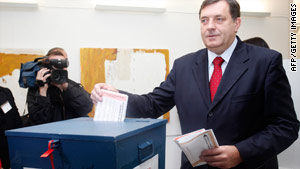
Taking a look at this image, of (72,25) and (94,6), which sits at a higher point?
(94,6)

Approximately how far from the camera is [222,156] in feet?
3.58

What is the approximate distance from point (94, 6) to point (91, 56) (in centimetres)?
61

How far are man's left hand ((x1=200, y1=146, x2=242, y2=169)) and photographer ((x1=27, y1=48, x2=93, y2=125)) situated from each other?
1.23m

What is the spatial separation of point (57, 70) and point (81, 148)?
1268 mm

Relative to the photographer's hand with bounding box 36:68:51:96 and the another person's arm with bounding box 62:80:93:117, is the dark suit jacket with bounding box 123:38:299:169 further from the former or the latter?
the photographer's hand with bounding box 36:68:51:96

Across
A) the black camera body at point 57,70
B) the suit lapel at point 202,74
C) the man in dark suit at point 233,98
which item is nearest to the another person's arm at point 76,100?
the black camera body at point 57,70

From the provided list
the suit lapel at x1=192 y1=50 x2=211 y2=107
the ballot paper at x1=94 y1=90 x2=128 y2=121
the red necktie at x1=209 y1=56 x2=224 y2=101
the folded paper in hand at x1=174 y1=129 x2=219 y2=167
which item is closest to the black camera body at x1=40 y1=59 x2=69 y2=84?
the ballot paper at x1=94 y1=90 x2=128 y2=121

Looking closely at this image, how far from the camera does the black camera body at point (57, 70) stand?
73.5 inches

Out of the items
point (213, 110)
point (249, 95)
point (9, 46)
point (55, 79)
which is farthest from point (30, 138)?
point (9, 46)

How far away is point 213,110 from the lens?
1234 mm

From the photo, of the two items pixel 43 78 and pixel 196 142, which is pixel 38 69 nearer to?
pixel 43 78

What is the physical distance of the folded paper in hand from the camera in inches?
37.4

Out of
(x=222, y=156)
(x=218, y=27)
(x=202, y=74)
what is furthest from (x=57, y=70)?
(x=222, y=156)

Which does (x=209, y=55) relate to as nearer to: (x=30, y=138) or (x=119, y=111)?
(x=119, y=111)
